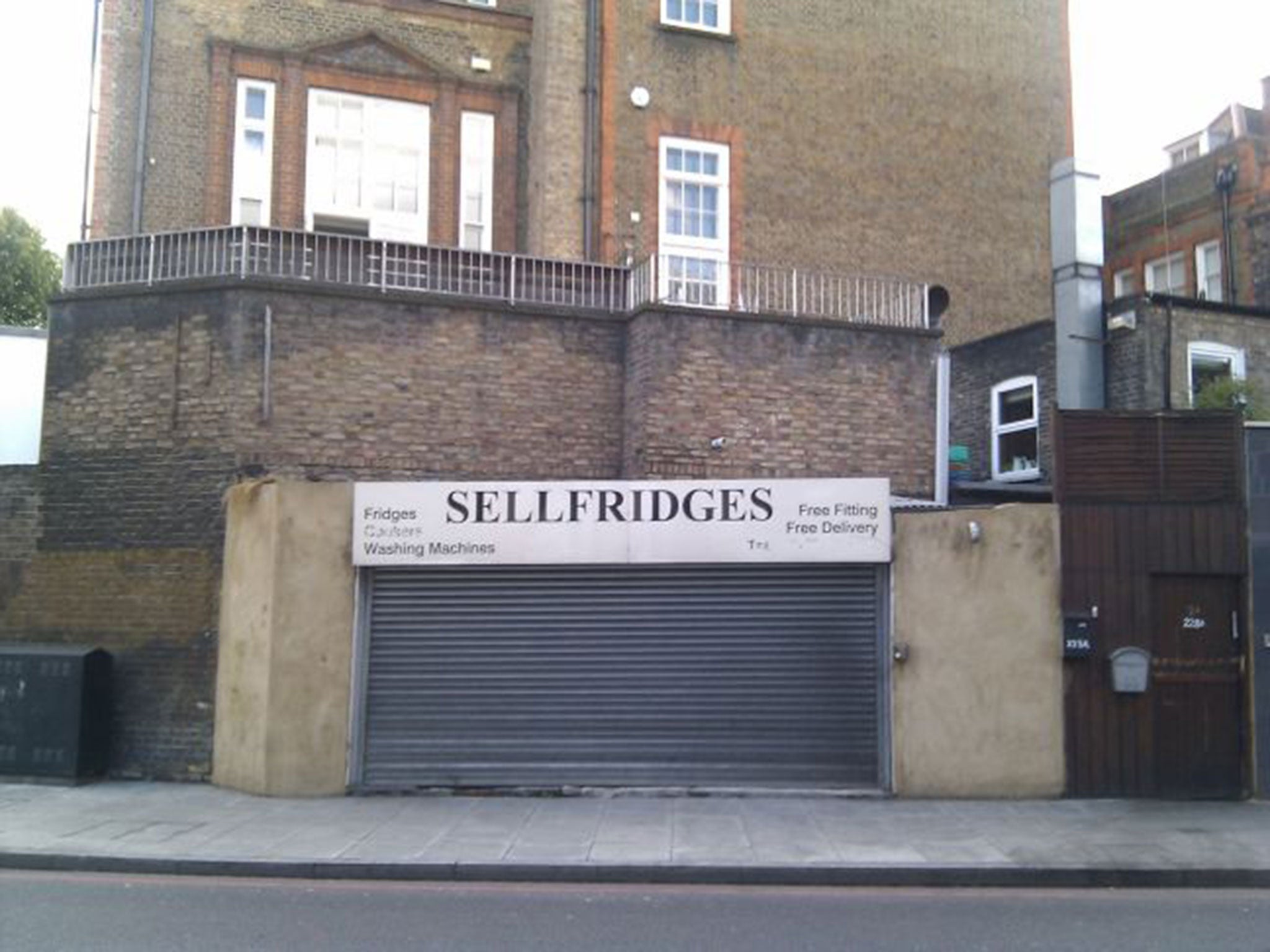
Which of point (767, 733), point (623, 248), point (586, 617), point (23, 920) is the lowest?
point (23, 920)

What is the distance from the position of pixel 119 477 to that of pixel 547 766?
19.3ft

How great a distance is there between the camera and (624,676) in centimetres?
1164

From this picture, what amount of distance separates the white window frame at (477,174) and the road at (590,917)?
13.5m

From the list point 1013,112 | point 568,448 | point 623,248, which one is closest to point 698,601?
point 568,448

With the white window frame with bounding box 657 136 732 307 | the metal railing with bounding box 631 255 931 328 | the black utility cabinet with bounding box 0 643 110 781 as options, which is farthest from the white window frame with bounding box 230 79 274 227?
the black utility cabinet with bounding box 0 643 110 781

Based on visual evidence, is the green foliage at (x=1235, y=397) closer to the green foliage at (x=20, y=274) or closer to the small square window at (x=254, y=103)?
the small square window at (x=254, y=103)

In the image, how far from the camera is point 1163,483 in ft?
37.6

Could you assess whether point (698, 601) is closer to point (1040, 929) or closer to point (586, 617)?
point (586, 617)

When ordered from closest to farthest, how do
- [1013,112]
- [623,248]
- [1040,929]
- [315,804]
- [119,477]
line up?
1. [1040,929]
2. [315,804]
3. [119,477]
4. [623,248]
5. [1013,112]

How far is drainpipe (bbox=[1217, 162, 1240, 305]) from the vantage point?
82.0ft

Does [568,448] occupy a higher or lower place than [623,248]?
lower

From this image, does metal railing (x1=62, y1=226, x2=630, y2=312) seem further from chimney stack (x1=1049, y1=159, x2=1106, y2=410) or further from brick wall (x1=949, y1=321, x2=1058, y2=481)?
brick wall (x1=949, y1=321, x2=1058, y2=481)

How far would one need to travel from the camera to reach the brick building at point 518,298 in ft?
38.7

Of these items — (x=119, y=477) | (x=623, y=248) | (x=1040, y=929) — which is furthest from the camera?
(x=623, y=248)
